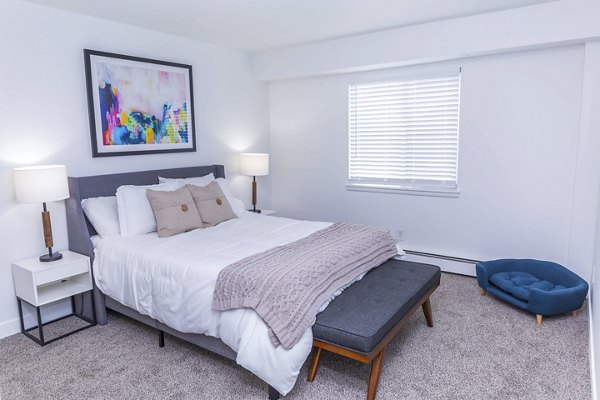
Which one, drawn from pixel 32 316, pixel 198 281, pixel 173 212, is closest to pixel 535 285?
pixel 198 281

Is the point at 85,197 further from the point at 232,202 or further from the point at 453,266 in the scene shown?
the point at 453,266

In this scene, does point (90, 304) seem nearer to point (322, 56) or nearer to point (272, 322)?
point (272, 322)

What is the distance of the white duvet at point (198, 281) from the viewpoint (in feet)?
6.91

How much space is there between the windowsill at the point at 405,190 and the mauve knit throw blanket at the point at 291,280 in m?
1.51

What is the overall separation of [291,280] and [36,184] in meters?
1.97

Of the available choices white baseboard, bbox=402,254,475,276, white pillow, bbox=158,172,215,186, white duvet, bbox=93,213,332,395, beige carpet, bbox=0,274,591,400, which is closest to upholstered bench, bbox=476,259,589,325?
beige carpet, bbox=0,274,591,400

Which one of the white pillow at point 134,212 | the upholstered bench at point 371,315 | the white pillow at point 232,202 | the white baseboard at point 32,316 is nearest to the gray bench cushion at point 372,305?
the upholstered bench at point 371,315

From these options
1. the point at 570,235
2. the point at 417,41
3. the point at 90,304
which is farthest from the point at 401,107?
the point at 90,304

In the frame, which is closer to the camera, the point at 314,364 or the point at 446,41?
the point at 314,364

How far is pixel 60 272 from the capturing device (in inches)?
117

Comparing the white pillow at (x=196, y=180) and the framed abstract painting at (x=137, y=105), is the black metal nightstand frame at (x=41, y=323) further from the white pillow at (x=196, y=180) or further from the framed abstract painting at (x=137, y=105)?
the framed abstract painting at (x=137, y=105)

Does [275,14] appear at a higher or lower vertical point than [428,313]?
higher

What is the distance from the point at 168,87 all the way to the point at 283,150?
1.73 m

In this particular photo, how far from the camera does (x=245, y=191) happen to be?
16.9 feet
